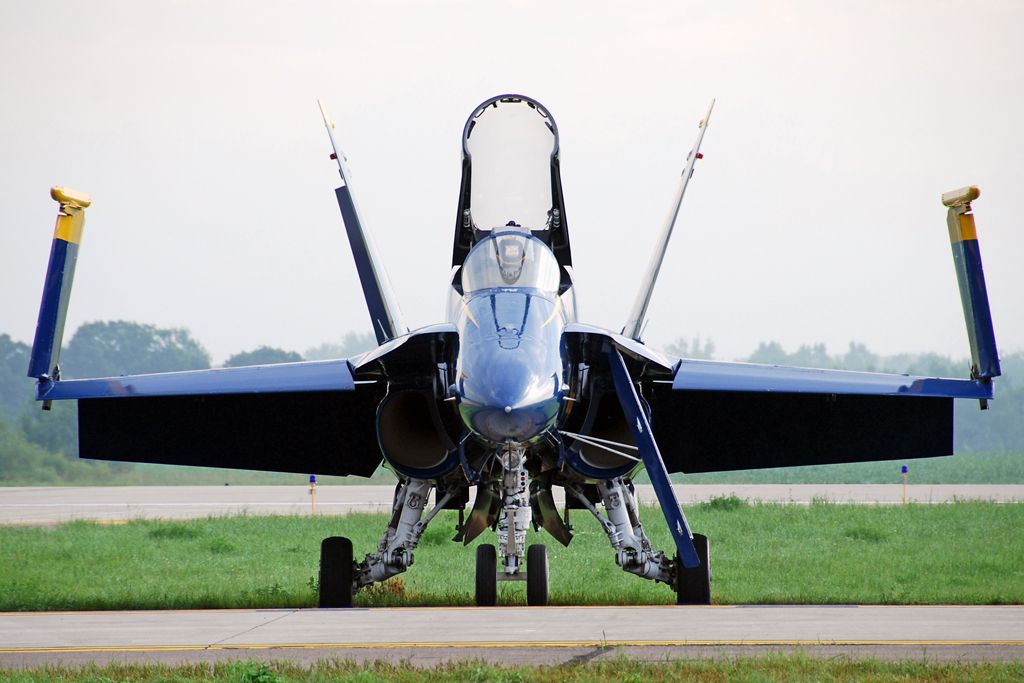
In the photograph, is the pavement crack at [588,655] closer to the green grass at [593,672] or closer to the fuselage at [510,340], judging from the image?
the green grass at [593,672]

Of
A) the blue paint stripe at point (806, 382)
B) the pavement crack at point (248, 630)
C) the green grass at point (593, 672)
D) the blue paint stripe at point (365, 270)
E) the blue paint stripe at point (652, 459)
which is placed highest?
the blue paint stripe at point (365, 270)

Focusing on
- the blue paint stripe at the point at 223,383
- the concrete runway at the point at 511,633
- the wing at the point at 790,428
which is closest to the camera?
the concrete runway at the point at 511,633

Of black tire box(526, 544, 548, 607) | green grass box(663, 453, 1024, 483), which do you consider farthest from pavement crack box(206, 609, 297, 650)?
green grass box(663, 453, 1024, 483)

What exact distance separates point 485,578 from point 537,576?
511mm

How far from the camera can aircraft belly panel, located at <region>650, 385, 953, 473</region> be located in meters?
13.4

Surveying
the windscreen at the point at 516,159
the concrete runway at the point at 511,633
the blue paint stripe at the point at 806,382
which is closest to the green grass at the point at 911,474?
the blue paint stripe at the point at 806,382

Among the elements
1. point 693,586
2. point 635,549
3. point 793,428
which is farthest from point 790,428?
point 635,549

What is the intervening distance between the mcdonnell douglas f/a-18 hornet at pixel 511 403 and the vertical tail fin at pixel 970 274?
0.06 feet

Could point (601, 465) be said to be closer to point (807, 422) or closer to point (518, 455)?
point (518, 455)

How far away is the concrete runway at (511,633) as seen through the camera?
8.82 m

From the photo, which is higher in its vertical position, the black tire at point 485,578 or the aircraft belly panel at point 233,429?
the aircraft belly panel at point 233,429

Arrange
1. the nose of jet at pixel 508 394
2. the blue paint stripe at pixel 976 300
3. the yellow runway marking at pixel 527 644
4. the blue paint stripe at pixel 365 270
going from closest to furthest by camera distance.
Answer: the yellow runway marking at pixel 527 644 → the nose of jet at pixel 508 394 → the blue paint stripe at pixel 976 300 → the blue paint stripe at pixel 365 270

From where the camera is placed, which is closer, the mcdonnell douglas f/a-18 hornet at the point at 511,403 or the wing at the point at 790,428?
the mcdonnell douglas f/a-18 hornet at the point at 511,403

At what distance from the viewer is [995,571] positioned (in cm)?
1542
